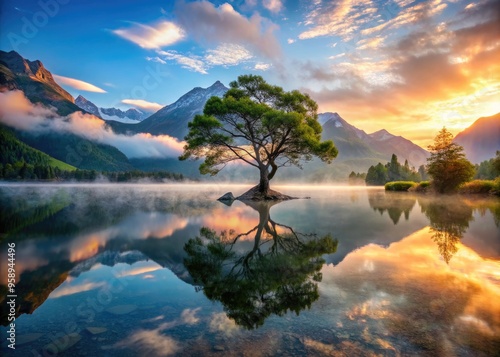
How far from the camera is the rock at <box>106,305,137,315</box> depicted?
4.83 meters

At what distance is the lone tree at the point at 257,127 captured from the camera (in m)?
31.5

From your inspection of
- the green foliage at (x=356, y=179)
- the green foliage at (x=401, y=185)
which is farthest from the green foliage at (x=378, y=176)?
the green foliage at (x=401, y=185)

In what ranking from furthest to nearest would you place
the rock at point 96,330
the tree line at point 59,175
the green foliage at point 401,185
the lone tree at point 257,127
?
the tree line at point 59,175, the green foliage at point 401,185, the lone tree at point 257,127, the rock at point 96,330

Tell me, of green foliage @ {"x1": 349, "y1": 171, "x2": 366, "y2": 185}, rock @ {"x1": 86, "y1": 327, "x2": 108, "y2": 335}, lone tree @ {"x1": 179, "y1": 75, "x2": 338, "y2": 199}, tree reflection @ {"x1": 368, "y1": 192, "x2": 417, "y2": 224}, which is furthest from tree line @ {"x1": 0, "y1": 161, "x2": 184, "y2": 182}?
rock @ {"x1": 86, "y1": 327, "x2": 108, "y2": 335}

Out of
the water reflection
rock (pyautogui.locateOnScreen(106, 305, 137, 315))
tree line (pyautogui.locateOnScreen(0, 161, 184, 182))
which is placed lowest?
the water reflection

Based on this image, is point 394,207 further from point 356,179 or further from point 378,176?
point 356,179

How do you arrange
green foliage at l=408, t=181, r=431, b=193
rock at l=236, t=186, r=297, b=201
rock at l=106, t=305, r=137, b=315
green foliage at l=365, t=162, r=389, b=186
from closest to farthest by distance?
rock at l=106, t=305, r=137, b=315 → rock at l=236, t=186, r=297, b=201 → green foliage at l=408, t=181, r=431, b=193 → green foliage at l=365, t=162, r=389, b=186

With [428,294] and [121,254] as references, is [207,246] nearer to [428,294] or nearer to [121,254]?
[121,254]

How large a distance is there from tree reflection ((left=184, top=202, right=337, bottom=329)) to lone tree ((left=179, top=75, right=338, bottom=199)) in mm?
21002

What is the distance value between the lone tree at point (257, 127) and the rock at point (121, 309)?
2636cm

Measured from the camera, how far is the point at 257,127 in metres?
34.3

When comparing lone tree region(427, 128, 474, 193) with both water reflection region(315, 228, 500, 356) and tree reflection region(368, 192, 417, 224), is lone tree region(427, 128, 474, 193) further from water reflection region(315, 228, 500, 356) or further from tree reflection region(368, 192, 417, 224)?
water reflection region(315, 228, 500, 356)

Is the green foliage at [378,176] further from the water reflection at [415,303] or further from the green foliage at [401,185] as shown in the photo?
the water reflection at [415,303]

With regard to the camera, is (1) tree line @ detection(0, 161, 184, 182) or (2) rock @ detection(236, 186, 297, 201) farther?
(1) tree line @ detection(0, 161, 184, 182)
